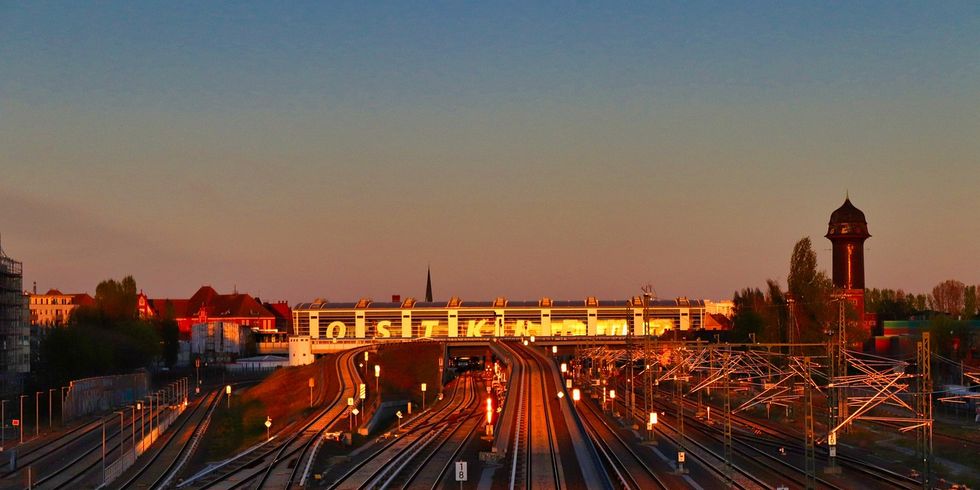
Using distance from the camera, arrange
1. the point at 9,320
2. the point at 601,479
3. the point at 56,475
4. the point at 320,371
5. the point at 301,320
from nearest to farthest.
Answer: the point at 601,479, the point at 56,475, the point at 9,320, the point at 320,371, the point at 301,320

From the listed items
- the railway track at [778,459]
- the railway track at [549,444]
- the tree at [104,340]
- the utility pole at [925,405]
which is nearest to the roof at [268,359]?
the tree at [104,340]

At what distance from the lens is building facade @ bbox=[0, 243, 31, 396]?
116188mm

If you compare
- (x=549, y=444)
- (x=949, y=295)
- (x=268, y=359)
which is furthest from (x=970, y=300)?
(x=549, y=444)

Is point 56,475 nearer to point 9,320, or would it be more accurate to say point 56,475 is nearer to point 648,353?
point 648,353

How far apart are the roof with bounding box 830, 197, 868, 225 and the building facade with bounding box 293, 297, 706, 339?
6075 cm

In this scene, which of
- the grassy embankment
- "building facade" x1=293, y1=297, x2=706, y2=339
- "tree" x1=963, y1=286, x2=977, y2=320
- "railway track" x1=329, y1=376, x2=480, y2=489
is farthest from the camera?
"building facade" x1=293, y1=297, x2=706, y2=339

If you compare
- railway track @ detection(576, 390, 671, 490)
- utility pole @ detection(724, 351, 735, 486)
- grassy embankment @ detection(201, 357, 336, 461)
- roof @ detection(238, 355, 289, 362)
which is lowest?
grassy embankment @ detection(201, 357, 336, 461)

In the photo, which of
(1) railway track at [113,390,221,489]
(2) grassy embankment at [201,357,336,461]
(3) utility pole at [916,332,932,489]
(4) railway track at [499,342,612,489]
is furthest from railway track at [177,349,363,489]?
(3) utility pole at [916,332,932,489]

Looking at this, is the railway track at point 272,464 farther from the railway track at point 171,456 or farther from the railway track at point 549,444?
the railway track at point 549,444

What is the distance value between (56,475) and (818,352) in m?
65.9

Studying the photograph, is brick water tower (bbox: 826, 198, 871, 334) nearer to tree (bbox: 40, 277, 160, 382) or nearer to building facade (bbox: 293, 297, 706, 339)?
building facade (bbox: 293, 297, 706, 339)

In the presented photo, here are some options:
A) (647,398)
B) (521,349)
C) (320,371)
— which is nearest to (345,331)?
(521,349)

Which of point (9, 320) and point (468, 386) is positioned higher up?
point (9, 320)

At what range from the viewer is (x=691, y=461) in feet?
189
